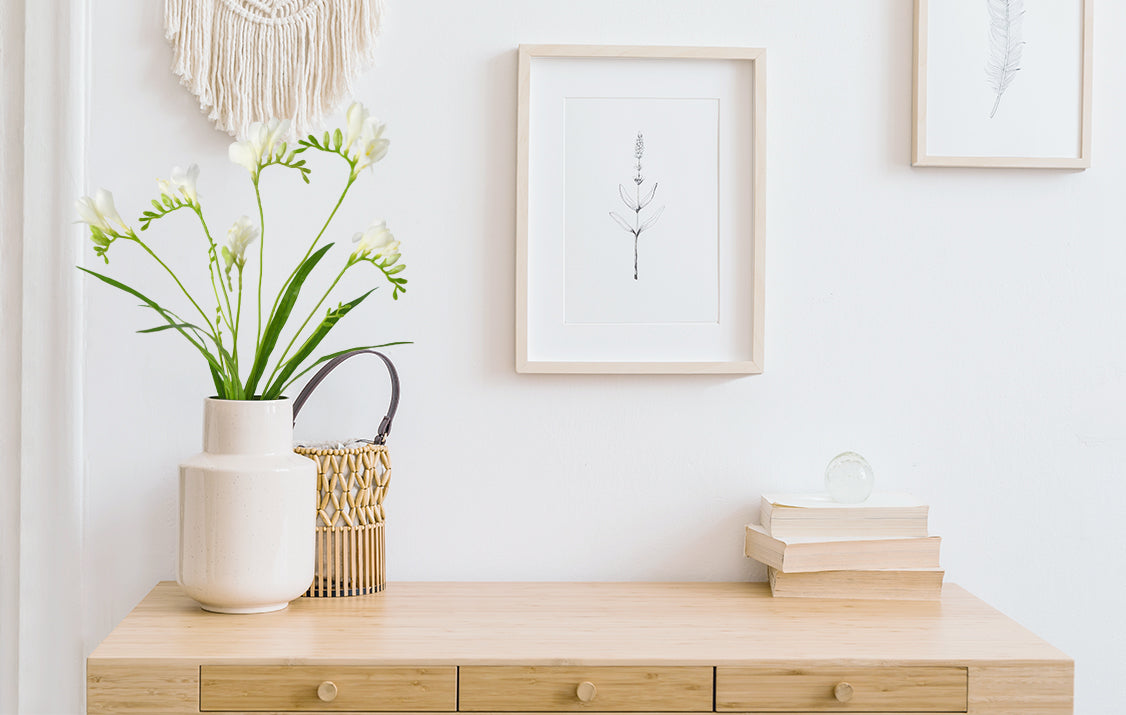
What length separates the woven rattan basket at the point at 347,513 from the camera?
136 centimetres

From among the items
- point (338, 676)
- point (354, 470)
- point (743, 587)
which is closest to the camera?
point (338, 676)

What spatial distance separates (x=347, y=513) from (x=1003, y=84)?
117 centimetres

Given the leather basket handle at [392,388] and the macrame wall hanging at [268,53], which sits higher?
the macrame wall hanging at [268,53]

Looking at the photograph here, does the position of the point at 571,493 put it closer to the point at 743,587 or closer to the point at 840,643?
the point at 743,587

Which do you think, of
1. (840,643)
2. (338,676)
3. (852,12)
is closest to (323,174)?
(338,676)

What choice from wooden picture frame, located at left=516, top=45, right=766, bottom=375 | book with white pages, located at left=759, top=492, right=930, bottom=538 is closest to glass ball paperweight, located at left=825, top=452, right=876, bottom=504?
book with white pages, located at left=759, top=492, right=930, bottom=538

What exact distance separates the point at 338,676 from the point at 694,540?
0.61 metres

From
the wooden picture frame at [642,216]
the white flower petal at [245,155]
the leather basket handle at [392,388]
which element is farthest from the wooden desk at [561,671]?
the white flower petal at [245,155]

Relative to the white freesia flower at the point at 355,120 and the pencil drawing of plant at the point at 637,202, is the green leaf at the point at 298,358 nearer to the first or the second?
the white freesia flower at the point at 355,120

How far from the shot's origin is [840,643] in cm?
119

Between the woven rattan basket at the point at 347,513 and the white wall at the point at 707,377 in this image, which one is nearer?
the woven rattan basket at the point at 347,513

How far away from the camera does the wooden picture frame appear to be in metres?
1.48

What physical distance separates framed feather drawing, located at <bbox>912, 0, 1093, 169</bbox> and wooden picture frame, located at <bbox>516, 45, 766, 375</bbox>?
0.26 meters

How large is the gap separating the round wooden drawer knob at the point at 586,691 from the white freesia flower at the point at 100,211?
77 centimetres
